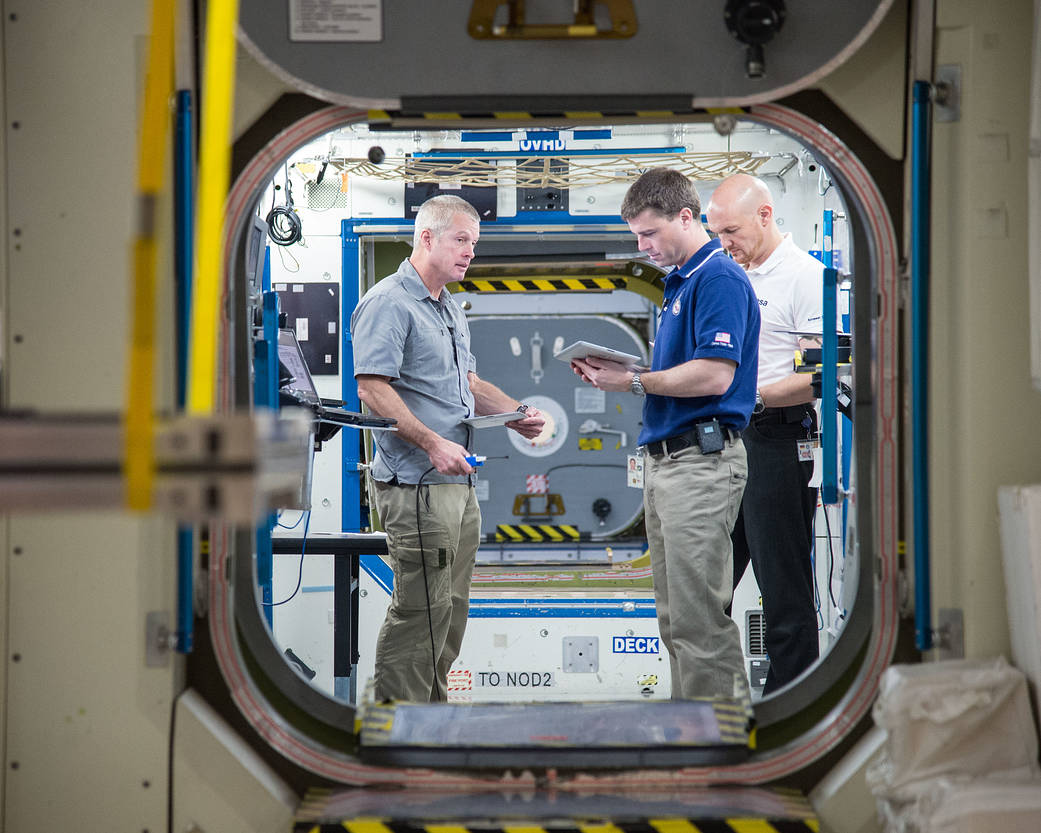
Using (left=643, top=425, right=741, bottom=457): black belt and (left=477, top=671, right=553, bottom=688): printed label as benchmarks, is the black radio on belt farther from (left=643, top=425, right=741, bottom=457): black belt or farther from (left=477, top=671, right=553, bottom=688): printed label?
(left=477, top=671, right=553, bottom=688): printed label

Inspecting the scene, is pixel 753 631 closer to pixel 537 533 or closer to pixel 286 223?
pixel 537 533

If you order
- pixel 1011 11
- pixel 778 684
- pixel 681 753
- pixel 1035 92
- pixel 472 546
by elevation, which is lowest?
pixel 778 684

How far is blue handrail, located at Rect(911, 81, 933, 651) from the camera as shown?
2482mm

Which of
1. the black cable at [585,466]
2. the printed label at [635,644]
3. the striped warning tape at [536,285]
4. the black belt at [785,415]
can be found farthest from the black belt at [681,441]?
Result: the black cable at [585,466]

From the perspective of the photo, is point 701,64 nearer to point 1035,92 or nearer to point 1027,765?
point 1035,92

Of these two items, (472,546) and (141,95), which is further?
(472,546)

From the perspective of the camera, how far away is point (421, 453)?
158 inches

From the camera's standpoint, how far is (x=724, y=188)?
483cm

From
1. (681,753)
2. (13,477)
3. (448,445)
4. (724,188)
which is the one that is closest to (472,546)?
(448,445)

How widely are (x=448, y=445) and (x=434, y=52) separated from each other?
5.73 ft

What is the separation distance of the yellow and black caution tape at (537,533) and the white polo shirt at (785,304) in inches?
124

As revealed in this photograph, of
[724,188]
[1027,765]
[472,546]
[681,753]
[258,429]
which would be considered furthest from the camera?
[724,188]

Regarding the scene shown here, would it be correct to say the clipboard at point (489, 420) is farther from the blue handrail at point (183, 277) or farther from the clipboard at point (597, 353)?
the blue handrail at point (183, 277)

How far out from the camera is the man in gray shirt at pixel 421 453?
3.92m
